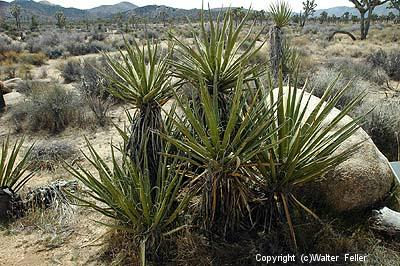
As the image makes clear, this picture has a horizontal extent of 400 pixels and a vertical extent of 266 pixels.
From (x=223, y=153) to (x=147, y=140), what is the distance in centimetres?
97

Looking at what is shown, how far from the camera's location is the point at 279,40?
28.7 feet

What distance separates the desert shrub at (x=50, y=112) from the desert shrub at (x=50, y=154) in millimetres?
1395

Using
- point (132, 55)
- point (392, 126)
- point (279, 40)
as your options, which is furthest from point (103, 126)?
point (392, 126)

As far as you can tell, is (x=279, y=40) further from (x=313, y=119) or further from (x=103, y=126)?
(x=313, y=119)

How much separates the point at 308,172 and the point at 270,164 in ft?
1.25

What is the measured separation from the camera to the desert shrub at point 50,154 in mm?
6590

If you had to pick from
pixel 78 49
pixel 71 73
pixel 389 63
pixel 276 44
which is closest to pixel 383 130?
pixel 276 44

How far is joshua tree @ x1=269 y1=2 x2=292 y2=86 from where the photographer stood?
827 cm

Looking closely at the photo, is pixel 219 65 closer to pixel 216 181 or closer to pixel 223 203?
pixel 216 181

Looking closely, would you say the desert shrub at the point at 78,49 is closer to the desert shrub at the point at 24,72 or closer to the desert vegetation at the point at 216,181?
the desert shrub at the point at 24,72

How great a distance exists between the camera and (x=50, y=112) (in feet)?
28.7

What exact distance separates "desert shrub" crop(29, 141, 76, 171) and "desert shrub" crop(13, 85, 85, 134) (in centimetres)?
140

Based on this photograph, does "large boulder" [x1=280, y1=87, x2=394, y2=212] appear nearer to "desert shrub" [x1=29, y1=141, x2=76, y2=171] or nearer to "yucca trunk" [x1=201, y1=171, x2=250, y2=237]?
"yucca trunk" [x1=201, y1=171, x2=250, y2=237]

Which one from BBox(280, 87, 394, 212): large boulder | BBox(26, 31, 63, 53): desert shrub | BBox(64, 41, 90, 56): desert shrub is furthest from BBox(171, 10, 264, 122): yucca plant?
BBox(26, 31, 63, 53): desert shrub
